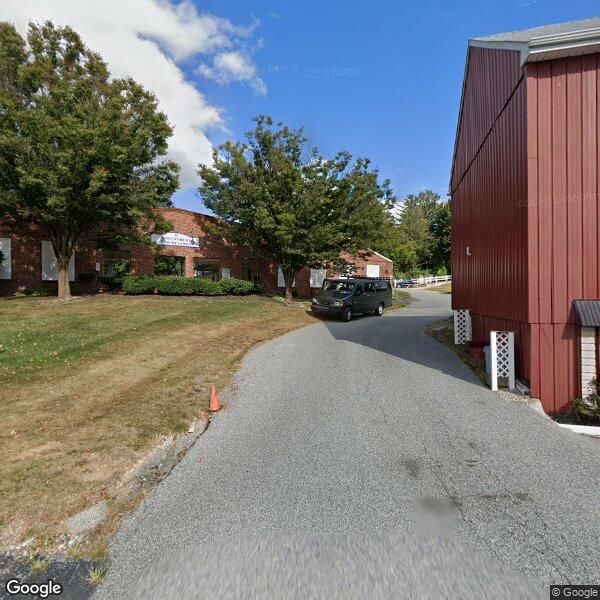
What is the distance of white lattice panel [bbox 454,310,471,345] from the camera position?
32.5ft

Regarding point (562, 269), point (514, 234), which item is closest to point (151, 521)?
point (562, 269)

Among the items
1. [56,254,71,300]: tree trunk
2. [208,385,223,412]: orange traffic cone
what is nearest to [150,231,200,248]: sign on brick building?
[56,254,71,300]: tree trunk

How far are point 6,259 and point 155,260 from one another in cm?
683

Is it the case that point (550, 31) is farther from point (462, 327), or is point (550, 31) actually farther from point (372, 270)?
point (372, 270)

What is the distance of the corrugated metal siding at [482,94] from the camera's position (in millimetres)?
6797

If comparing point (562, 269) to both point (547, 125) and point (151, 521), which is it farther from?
point (151, 521)

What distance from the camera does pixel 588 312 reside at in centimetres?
548

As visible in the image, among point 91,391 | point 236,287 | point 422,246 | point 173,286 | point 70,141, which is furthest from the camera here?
point 422,246

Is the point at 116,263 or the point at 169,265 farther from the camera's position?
the point at 169,265

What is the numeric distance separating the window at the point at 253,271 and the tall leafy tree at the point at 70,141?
884 centimetres

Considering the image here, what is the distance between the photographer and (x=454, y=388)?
626 centimetres

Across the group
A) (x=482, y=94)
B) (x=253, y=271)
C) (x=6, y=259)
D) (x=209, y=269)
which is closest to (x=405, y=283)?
(x=253, y=271)

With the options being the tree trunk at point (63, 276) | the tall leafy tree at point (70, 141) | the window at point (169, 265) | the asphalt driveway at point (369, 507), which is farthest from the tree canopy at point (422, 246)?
the asphalt driveway at point (369, 507)

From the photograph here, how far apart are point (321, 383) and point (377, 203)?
13.8 meters
